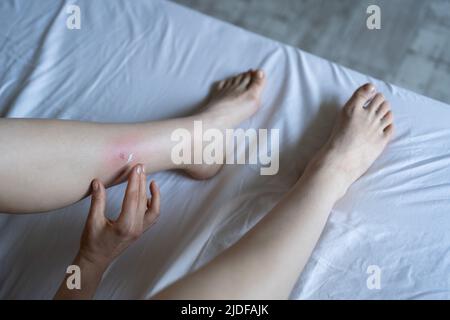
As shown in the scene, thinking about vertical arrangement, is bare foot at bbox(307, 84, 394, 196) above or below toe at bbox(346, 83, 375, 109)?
below

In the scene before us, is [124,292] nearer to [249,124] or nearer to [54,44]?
[249,124]

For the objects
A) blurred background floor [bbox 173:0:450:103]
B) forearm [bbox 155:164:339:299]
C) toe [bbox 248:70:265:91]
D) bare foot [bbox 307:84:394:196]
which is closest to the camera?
forearm [bbox 155:164:339:299]

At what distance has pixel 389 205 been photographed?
0.82 meters

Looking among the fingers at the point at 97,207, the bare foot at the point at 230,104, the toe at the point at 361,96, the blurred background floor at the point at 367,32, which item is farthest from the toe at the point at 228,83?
the blurred background floor at the point at 367,32

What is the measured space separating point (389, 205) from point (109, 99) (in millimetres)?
652

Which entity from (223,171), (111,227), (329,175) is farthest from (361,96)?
(111,227)

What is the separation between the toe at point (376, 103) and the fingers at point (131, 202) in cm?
53

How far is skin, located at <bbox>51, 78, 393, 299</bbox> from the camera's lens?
626mm

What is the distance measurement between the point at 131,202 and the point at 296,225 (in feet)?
0.93

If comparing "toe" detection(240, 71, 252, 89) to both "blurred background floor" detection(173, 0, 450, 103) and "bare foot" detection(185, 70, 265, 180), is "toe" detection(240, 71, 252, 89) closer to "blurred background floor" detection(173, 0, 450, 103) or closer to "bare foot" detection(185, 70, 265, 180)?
"bare foot" detection(185, 70, 265, 180)

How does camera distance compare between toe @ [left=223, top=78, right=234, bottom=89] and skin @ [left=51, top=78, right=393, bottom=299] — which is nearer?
skin @ [left=51, top=78, right=393, bottom=299]

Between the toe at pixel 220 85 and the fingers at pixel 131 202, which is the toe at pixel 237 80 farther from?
the fingers at pixel 131 202

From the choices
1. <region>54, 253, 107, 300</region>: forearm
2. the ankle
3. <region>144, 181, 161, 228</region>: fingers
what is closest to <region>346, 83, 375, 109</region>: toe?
the ankle
